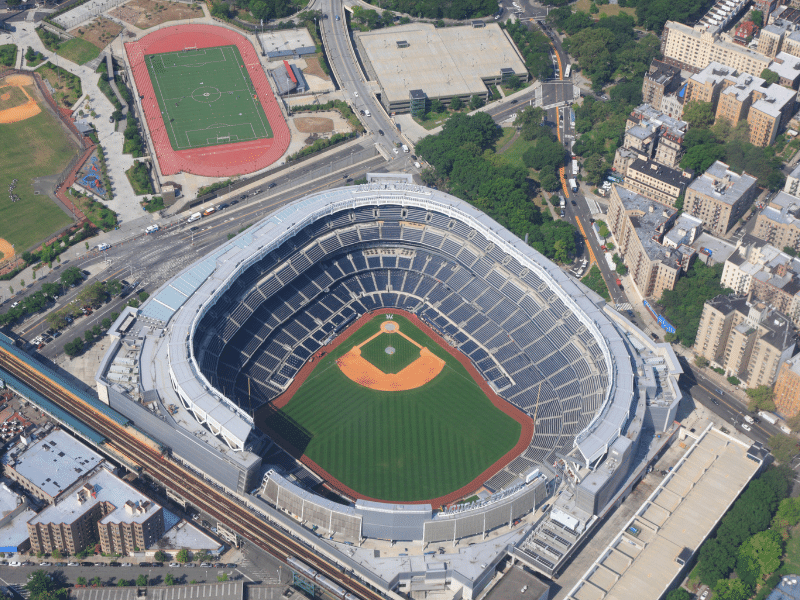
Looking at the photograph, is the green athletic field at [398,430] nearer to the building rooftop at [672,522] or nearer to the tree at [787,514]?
the building rooftop at [672,522]

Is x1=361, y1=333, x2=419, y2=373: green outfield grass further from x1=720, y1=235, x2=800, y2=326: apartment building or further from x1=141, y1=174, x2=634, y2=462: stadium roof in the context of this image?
x1=720, y1=235, x2=800, y2=326: apartment building

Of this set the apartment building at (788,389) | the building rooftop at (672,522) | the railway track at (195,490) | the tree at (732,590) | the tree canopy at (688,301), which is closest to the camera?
the tree at (732,590)

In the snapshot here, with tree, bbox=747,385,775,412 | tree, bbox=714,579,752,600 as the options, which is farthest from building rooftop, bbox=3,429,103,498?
tree, bbox=747,385,775,412

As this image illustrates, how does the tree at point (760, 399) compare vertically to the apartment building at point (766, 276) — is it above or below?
below

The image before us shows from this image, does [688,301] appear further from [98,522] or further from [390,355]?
[98,522]

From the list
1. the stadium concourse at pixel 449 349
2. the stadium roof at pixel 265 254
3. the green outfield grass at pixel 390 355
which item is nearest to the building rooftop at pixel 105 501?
the stadium concourse at pixel 449 349

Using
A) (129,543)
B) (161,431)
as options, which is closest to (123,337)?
(161,431)

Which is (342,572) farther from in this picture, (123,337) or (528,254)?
(528,254)

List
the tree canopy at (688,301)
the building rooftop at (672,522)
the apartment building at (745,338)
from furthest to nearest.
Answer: the tree canopy at (688,301), the apartment building at (745,338), the building rooftop at (672,522)
